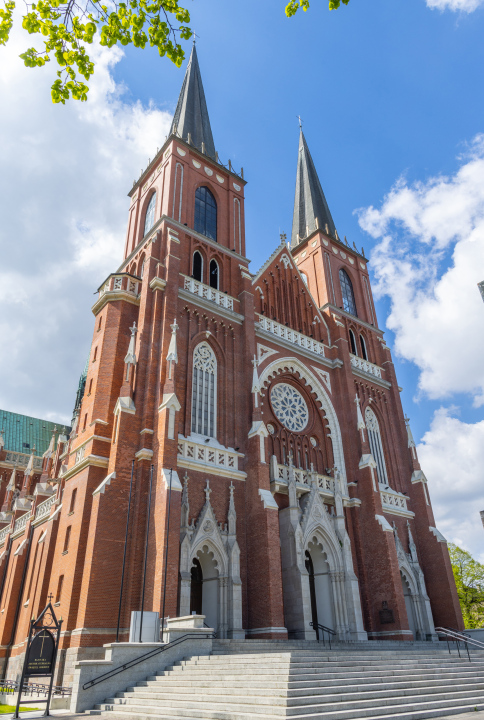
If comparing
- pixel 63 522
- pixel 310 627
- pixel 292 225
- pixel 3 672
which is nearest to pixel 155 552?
pixel 63 522

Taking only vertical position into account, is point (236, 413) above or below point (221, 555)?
above

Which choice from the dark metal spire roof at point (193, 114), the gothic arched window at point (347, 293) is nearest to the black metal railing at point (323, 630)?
the gothic arched window at point (347, 293)

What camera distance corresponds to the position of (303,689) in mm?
10484

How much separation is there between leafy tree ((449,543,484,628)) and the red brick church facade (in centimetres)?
2008

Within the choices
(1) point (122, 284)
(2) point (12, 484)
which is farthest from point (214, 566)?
(2) point (12, 484)

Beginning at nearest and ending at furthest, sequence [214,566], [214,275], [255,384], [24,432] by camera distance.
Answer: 1. [214,566]
2. [255,384]
3. [214,275]
4. [24,432]

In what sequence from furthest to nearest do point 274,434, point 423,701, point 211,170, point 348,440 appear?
point 211,170 < point 348,440 < point 274,434 < point 423,701

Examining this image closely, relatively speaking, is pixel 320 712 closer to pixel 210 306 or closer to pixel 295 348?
pixel 210 306

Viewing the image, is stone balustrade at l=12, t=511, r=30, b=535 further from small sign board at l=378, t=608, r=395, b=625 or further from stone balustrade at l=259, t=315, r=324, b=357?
small sign board at l=378, t=608, r=395, b=625

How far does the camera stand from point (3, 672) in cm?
2516

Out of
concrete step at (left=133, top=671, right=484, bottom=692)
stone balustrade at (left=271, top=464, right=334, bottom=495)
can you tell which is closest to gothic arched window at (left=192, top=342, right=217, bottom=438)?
stone balustrade at (left=271, top=464, right=334, bottom=495)

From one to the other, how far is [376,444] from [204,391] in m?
13.2

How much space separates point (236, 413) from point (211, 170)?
16195 mm

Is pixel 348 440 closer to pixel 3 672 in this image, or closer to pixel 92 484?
pixel 92 484
